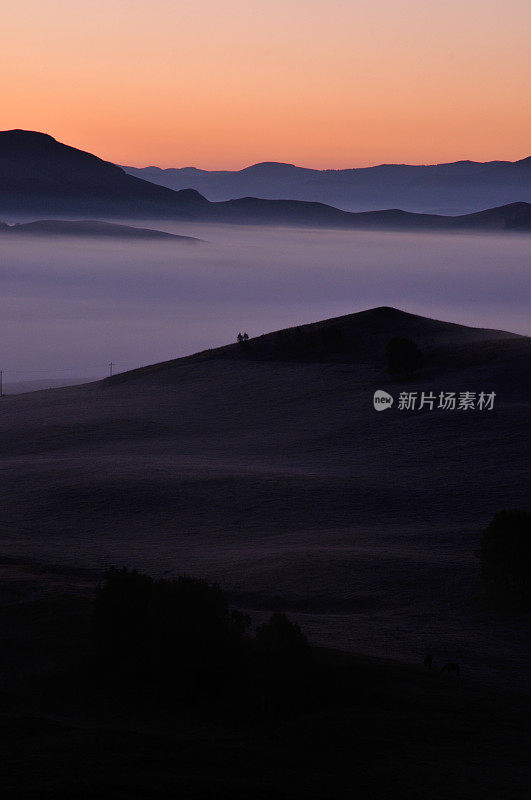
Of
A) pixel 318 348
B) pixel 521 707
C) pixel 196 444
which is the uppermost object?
pixel 318 348

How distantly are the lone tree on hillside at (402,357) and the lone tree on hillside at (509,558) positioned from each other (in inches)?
1714

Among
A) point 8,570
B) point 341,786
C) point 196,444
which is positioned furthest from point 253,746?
point 196,444

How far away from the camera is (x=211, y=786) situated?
1306cm

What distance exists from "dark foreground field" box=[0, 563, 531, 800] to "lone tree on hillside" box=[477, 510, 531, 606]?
8.29m

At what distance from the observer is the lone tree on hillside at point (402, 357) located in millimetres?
72062

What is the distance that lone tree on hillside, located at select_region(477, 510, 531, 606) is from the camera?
27.9 meters

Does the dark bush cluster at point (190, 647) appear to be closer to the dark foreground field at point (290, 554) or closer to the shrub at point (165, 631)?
the shrub at point (165, 631)

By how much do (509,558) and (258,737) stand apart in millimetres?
14000

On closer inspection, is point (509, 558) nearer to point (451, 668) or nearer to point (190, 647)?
point (451, 668)

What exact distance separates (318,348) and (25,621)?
6417 cm

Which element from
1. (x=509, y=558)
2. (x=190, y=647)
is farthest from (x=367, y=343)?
(x=190, y=647)

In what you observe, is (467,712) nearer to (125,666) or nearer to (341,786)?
(341,786)

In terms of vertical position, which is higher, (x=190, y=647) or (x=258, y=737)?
(x=190, y=647)

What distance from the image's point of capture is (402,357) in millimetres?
71875
